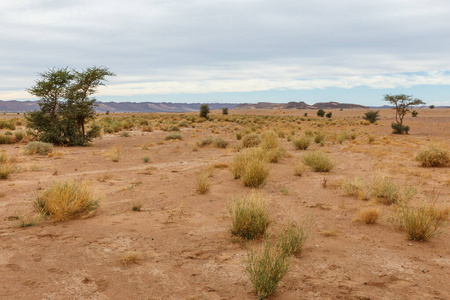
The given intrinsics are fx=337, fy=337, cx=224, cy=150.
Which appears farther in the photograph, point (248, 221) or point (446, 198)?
point (446, 198)

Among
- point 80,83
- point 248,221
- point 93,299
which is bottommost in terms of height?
point 93,299

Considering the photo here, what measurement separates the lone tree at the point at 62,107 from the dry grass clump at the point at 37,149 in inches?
128

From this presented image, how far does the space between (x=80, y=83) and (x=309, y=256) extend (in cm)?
1979

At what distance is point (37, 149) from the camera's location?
16453 millimetres

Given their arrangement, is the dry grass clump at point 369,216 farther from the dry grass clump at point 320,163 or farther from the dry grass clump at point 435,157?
the dry grass clump at point 435,157

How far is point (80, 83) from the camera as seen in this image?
2108 cm

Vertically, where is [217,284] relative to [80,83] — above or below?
below

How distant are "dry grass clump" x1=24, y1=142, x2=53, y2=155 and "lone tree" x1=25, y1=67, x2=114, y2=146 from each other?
326 centimetres

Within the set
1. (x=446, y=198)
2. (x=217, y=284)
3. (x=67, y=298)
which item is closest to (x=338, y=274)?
(x=217, y=284)

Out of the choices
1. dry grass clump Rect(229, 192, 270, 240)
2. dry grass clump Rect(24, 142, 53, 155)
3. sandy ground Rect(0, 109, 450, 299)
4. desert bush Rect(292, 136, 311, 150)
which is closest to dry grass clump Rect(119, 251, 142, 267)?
sandy ground Rect(0, 109, 450, 299)

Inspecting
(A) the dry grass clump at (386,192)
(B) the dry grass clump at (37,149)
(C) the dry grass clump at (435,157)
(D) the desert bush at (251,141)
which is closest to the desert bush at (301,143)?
(D) the desert bush at (251,141)

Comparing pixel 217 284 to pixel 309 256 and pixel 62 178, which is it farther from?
pixel 62 178

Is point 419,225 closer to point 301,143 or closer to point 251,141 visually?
point 301,143

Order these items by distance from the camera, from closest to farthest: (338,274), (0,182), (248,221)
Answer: (338,274) → (248,221) → (0,182)
